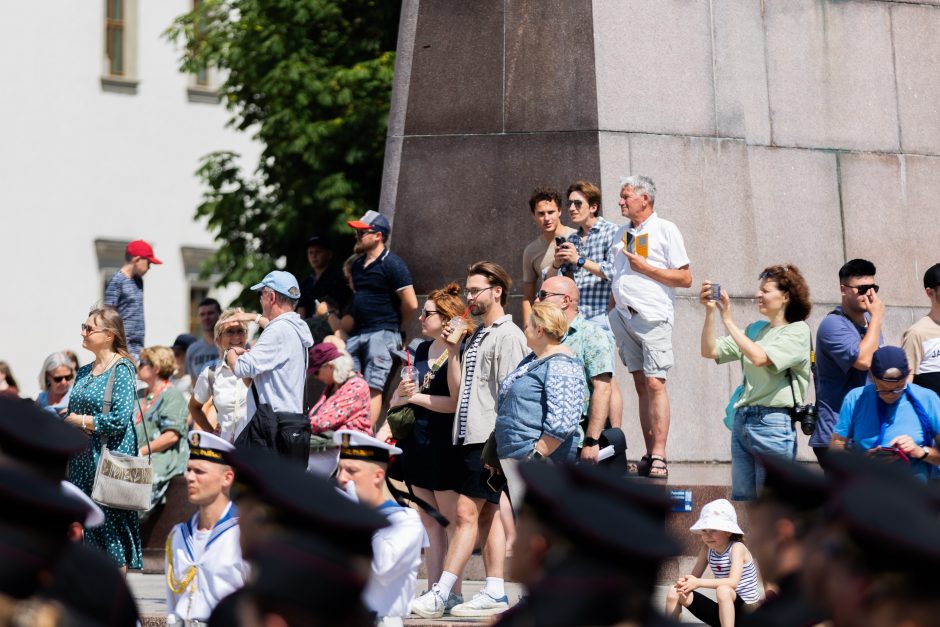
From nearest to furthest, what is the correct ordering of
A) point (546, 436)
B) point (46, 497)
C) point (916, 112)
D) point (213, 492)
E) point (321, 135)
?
point (46, 497) < point (213, 492) < point (546, 436) < point (916, 112) < point (321, 135)

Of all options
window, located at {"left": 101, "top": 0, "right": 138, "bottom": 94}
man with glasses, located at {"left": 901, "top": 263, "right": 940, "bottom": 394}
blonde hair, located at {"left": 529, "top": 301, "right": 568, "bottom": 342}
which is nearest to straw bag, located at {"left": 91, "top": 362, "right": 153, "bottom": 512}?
blonde hair, located at {"left": 529, "top": 301, "right": 568, "bottom": 342}

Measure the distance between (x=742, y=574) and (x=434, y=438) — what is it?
1.98 metres

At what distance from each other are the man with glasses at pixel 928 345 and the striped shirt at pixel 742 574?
1762 millimetres

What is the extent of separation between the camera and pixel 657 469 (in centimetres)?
1098

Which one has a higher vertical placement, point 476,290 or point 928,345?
point 476,290

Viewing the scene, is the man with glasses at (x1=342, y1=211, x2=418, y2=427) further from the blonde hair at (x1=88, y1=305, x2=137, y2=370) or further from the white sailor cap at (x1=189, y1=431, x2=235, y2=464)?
the white sailor cap at (x1=189, y1=431, x2=235, y2=464)

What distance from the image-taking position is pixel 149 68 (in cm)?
3738

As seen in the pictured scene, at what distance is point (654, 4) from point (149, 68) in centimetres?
2565

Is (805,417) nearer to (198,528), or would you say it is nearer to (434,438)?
(434,438)

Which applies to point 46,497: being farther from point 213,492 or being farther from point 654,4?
point 654,4

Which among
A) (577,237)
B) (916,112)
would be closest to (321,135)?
(916,112)

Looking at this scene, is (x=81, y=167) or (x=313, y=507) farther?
(x=81, y=167)

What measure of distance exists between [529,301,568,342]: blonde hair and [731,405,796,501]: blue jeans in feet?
5.74

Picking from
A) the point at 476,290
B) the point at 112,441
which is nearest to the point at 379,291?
the point at 476,290
